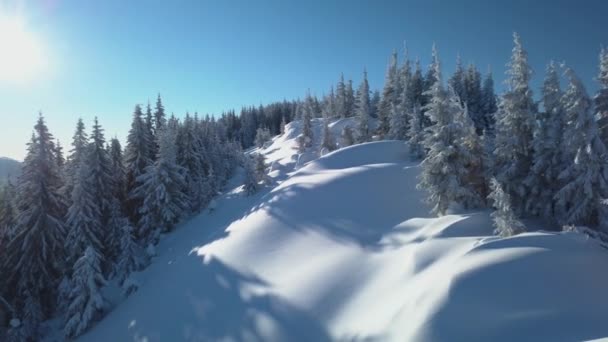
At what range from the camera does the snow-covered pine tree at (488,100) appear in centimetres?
5932

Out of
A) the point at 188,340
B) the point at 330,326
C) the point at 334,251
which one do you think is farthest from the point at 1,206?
the point at 330,326

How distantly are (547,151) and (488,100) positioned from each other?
5030cm

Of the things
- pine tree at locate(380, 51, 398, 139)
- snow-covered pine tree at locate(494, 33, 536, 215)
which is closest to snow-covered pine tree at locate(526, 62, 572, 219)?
snow-covered pine tree at locate(494, 33, 536, 215)

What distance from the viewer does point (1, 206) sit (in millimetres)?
28078

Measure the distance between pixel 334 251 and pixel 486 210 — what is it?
29.3 feet

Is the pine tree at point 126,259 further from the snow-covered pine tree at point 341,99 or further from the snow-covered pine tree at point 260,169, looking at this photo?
the snow-covered pine tree at point 341,99

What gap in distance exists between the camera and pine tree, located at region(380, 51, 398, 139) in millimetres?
52897

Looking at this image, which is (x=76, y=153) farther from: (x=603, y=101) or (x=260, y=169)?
(x=603, y=101)

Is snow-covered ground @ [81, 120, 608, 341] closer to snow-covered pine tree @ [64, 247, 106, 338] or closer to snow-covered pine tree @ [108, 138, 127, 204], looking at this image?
snow-covered pine tree @ [64, 247, 106, 338]

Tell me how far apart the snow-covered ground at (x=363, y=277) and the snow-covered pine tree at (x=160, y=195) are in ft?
12.4

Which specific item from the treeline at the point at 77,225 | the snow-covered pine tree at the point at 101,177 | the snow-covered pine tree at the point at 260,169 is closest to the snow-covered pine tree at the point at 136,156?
the treeline at the point at 77,225

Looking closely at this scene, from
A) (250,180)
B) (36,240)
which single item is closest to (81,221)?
(36,240)

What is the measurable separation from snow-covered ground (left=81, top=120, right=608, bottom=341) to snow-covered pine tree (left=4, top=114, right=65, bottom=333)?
6.37m

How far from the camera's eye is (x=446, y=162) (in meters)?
19.5
